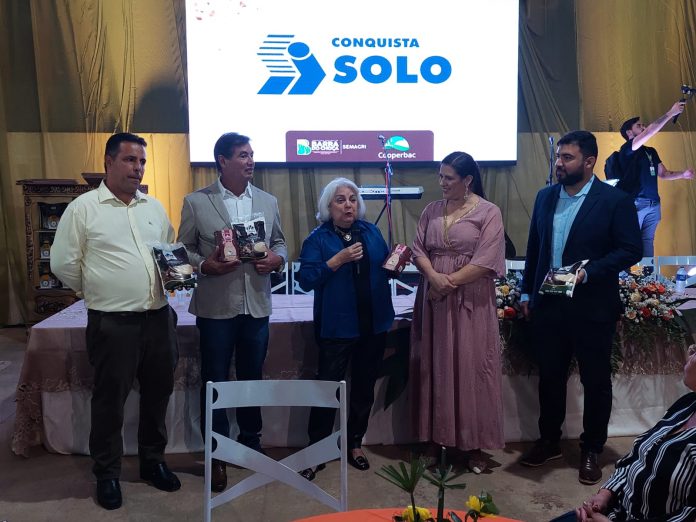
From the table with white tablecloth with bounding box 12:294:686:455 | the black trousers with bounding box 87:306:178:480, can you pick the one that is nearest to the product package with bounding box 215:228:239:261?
the black trousers with bounding box 87:306:178:480

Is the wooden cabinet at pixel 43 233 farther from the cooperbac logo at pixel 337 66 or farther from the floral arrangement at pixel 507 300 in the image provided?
the floral arrangement at pixel 507 300

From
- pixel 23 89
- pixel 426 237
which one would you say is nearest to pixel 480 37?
pixel 426 237

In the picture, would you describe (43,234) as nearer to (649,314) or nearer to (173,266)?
(173,266)

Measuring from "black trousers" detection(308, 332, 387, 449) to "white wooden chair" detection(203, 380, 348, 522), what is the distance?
0.97 m

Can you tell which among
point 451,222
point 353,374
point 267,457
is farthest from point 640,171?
point 267,457

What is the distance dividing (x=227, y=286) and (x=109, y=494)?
987 millimetres

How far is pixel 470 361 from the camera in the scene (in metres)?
2.62

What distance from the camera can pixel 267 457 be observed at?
160cm

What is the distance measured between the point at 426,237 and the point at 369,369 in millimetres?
675

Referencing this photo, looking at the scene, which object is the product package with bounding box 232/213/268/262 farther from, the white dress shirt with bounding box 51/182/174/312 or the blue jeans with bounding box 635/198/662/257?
the blue jeans with bounding box 635/198/662/257

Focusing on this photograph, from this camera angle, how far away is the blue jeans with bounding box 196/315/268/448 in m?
2.54

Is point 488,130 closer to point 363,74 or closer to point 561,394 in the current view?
point 363,74

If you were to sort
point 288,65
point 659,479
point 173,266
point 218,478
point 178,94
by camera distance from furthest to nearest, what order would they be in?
point 178,94
point 288,65
point 218,478
point 173,266
point 659,479

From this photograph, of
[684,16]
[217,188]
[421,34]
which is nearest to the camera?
[217,188]
